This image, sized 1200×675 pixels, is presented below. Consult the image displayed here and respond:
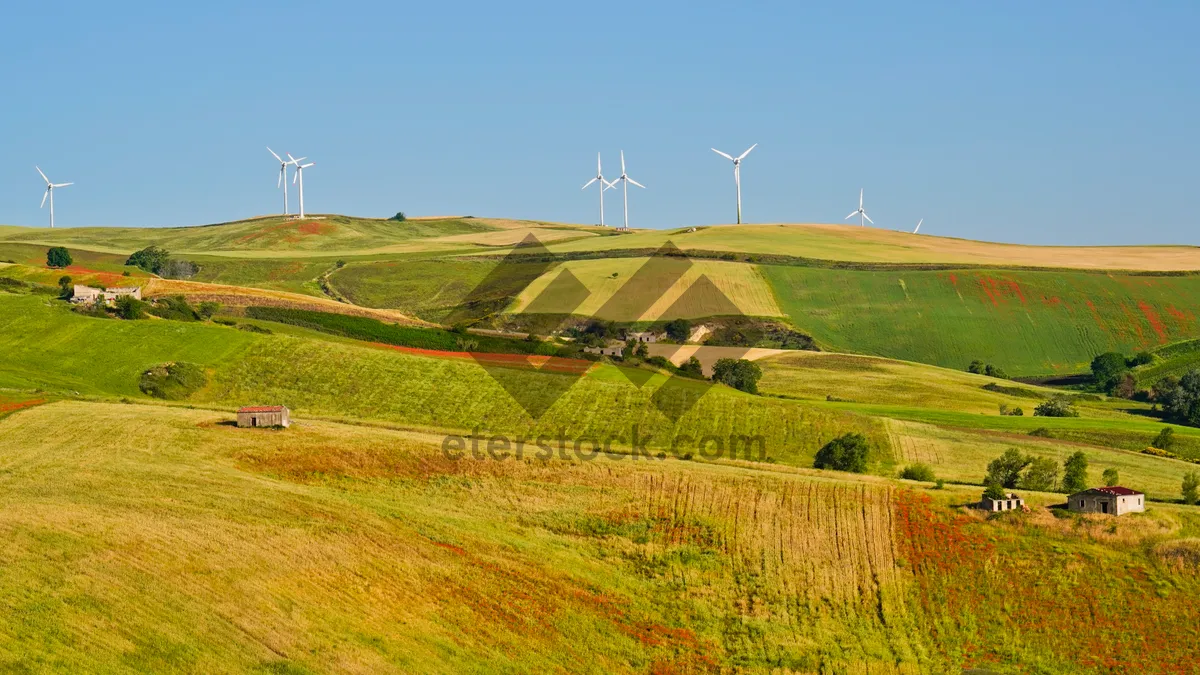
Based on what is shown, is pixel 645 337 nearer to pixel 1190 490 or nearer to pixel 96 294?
pixel 96 294

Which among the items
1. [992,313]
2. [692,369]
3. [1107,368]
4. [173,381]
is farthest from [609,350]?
[992,313]

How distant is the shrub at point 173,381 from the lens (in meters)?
92.7

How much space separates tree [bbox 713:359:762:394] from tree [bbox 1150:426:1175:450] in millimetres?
31628

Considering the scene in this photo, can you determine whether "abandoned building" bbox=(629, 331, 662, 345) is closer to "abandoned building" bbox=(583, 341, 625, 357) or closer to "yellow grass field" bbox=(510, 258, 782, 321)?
"yellow grass field" bbox=(510, 258, 782, 321)

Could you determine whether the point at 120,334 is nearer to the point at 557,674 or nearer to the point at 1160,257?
the point at 557,674

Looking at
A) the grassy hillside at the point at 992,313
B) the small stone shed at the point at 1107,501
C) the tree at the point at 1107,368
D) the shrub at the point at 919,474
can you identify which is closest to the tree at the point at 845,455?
the shrub at the point at 919,474

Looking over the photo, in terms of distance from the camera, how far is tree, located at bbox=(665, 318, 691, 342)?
145750mm

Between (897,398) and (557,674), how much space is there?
77.9 meters

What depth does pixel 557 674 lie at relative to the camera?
43.7 meters

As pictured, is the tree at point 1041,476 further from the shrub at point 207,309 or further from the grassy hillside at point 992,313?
the shrub at point 207,309

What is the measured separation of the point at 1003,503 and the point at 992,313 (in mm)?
100979

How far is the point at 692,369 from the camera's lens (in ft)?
389

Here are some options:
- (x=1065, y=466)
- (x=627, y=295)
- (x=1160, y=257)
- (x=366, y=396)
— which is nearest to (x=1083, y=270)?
(x=1160, y=257)

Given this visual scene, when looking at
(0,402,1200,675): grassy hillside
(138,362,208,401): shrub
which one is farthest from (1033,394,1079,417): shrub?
(138,362,208,401): shrub
